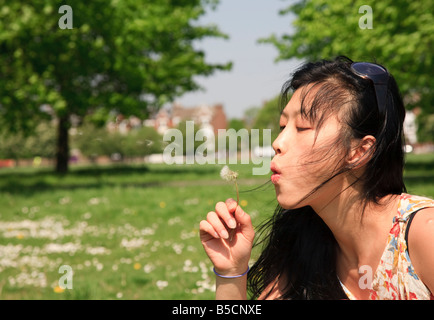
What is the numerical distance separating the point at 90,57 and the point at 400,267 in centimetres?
1710

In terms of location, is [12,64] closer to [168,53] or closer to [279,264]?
[168,53]

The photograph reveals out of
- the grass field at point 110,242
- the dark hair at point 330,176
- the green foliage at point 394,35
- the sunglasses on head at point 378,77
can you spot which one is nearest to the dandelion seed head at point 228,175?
the grass field at point 110,242

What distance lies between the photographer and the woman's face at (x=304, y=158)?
186 centimetres

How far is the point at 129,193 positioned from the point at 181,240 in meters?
6.49

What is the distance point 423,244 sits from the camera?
5.78 feet

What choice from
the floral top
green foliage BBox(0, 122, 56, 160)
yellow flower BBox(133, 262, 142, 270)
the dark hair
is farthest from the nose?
green foliage BBox(0, 122, 56, 160)

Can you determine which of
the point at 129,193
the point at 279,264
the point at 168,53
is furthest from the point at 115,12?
the point at 279,264

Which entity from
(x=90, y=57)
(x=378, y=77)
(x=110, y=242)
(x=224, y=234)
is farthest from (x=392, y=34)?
(x=224, y=234)

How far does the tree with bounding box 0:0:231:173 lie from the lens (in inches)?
627

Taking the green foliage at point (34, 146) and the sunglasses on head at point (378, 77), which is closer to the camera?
the sunglasses on head at point (378, 77)

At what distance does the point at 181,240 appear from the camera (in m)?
7.80

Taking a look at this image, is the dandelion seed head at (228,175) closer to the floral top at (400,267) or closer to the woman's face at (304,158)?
the woman's face at (304,158)

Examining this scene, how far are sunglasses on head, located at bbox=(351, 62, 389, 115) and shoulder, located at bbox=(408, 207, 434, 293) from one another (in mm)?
467

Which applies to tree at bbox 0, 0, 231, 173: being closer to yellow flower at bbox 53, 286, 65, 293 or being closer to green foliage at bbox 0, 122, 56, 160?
yellow flower at bbox 53, 286, 65, 293
